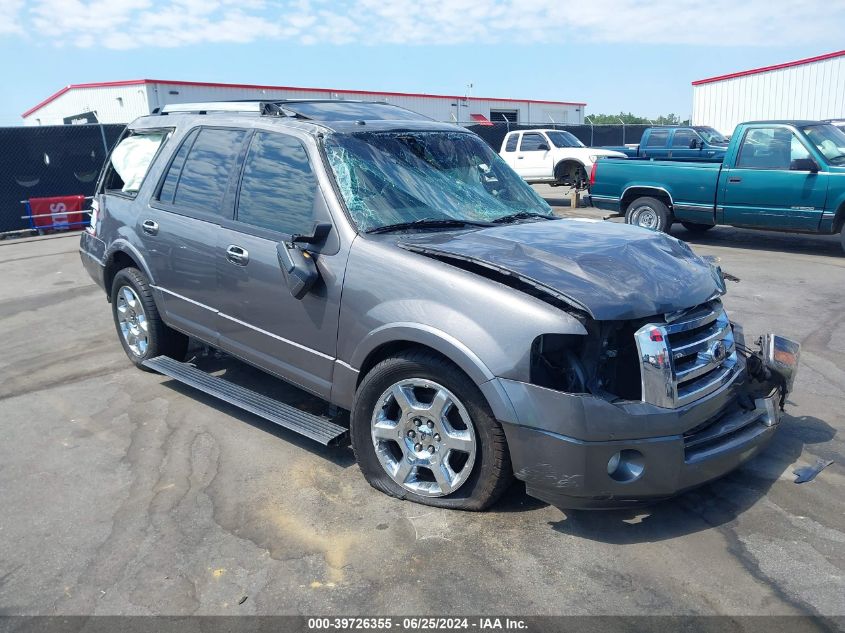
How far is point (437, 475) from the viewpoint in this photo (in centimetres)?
358

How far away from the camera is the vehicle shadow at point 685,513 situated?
344cm

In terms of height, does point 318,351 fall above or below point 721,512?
above

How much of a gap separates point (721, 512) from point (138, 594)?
2.74 meters

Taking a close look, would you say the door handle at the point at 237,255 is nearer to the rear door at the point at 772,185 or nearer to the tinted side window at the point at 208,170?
the tinted side window at the point at 208,170

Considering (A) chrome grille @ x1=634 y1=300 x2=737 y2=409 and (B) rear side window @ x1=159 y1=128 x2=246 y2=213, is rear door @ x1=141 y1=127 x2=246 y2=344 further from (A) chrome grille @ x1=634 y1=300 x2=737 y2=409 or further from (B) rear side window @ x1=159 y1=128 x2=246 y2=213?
(A) chrome grille @ x1=634 y1=300 x2=737 y2=409

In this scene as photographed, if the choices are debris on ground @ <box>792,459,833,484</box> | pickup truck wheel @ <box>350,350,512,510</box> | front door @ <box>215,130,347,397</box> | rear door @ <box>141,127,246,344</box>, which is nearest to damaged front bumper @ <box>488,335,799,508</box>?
pickup truck wheel @ <box>350,350,512,510</box>

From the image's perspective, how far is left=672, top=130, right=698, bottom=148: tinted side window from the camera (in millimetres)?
19500

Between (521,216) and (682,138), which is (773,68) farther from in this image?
(521,216)

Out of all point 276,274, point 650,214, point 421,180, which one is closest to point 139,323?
point 276,274

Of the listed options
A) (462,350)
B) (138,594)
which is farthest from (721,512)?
(138,594)

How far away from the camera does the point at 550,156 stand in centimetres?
1922

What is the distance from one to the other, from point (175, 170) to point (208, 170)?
44 centimetres

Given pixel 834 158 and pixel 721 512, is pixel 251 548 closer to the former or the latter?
pixel 721 512

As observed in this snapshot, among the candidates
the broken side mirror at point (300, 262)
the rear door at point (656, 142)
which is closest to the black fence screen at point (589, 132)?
the rear door at point (656, 142)
